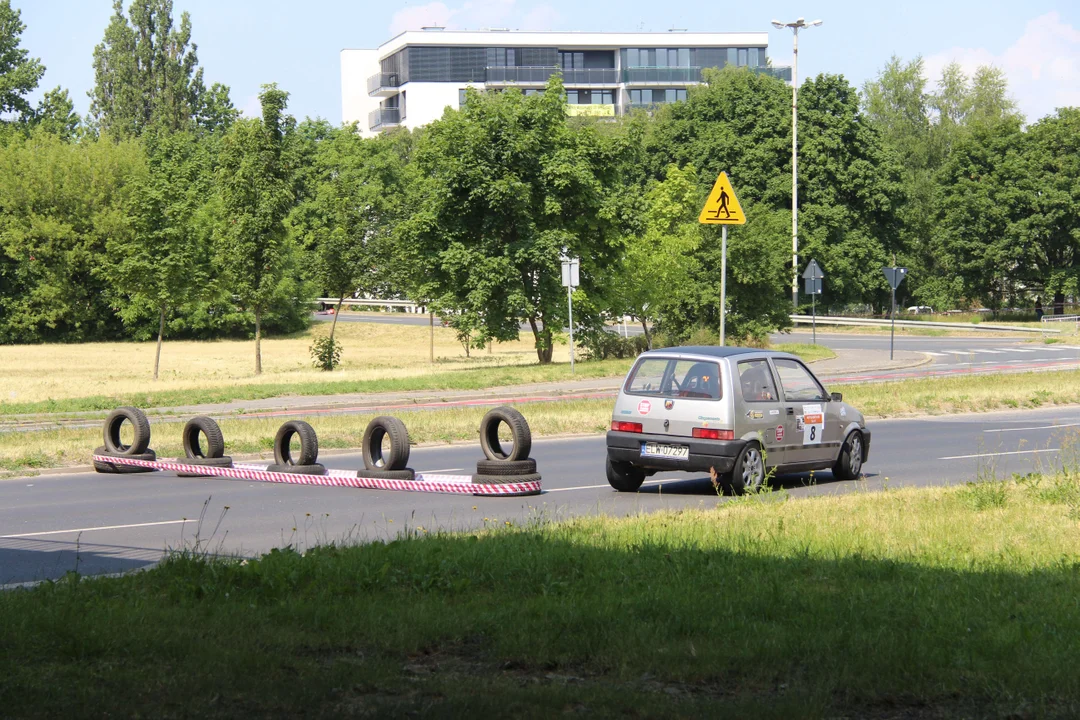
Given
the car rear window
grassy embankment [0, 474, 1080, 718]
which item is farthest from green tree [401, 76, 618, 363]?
grassy embankment [0, 474, 1080, 718]

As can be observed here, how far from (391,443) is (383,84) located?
348 feet

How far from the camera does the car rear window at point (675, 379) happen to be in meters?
14.2

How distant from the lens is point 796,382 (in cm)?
1517

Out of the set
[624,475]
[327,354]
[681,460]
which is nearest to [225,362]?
[327,354]

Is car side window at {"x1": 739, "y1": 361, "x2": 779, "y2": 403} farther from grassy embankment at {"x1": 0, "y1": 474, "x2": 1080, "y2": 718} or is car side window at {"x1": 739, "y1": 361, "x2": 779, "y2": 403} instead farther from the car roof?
grassy embankment at {"x1": 0, "y1": 474, "x2": 1080, "y2": 718}

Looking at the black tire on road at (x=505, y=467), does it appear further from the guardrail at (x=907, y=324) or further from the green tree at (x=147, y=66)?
the green tree at (x=147, y=66)

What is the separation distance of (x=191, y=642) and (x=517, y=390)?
2802 cm

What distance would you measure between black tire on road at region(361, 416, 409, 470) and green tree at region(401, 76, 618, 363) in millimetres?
26691

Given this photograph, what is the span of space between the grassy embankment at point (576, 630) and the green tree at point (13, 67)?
87487 millimetres

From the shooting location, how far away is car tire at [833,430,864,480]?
15.7 m

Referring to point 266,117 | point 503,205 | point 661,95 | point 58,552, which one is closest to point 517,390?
point 503,205

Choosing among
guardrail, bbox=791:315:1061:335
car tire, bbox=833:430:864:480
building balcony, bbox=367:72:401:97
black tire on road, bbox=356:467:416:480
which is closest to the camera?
black tire on road, bbox=356:467:416:480

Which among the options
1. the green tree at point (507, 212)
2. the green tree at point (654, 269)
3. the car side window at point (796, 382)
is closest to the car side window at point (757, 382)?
the car side window at point (796, 382)

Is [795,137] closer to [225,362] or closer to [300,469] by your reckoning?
[225,362]
